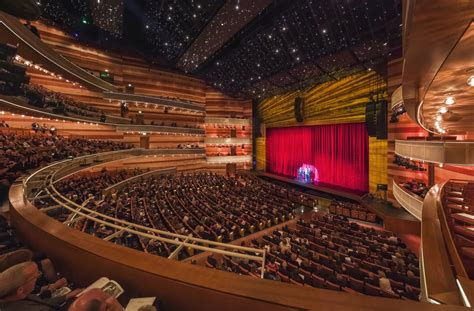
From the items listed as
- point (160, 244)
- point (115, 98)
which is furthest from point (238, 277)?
point (115, 98)

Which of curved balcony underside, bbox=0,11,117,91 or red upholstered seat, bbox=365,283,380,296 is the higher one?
curved balcony underside, bbox=0,11,117,91

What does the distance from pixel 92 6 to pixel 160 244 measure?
16.9 m

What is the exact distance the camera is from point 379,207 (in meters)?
12.4

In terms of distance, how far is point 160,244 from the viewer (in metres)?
6.72

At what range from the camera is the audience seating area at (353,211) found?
12120 mm

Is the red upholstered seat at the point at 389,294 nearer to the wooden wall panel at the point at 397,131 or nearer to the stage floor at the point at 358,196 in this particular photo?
the stage floor at the point at 358,196

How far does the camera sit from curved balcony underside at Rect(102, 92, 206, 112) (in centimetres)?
1780

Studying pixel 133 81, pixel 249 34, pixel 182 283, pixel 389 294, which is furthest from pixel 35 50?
pixel 389 294

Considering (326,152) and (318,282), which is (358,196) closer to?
(326,152)

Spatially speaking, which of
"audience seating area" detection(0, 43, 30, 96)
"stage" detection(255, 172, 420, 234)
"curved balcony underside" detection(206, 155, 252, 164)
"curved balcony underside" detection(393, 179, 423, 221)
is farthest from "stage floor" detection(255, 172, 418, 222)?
"audience seating area" detection(0, 43, 30, 96)

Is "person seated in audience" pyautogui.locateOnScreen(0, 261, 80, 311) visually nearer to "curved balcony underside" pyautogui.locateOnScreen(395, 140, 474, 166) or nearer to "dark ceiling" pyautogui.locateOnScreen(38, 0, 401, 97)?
"curved balcony underside" pyautogui.locateOnScreen(395, 140, 474, 166)

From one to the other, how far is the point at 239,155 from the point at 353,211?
47.0 feet

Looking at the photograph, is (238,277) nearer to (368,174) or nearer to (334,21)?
(334,21)

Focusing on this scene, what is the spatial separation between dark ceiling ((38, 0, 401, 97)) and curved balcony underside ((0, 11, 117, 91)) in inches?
196
